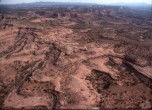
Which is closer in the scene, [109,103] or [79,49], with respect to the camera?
[109,103]

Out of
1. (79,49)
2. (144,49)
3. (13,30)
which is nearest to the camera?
(79,49)

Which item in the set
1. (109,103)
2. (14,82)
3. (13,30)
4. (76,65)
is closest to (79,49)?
(76,65)

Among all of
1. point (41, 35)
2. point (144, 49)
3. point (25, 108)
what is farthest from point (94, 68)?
point (41, 35)

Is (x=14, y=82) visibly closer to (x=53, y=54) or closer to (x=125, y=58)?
(x=53, y=54)

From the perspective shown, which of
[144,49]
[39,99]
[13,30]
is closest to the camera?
[39,99]

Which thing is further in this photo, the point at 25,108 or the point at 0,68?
the point at 0,68

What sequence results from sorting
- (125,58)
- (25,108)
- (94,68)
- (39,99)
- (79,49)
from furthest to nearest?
(79,49) → (125,58) → (94,68) → (39,99) → (25,108)

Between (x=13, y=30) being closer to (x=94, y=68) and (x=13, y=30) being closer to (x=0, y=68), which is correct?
(x=0, y=68)

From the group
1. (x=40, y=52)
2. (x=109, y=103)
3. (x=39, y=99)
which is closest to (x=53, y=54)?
(x=40, y=52)

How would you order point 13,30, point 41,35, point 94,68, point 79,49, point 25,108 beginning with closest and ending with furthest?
point 25,108, point 94,68, point 79,49, point 41,35, point 13,30
